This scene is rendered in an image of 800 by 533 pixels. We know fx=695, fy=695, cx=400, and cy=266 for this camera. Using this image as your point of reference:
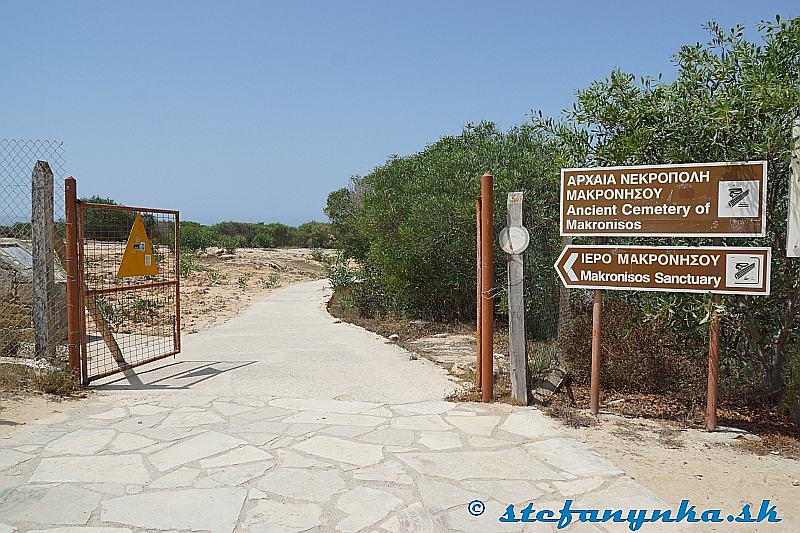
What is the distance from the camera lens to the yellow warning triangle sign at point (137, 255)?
8.54 meters

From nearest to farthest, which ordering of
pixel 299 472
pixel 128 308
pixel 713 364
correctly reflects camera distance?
pixel 299 472 → pixel 713 364 → pixel 128 308

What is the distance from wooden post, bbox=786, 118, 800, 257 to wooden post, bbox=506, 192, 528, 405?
235 cm

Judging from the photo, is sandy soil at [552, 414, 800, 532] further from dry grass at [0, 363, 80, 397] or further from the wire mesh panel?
the wire mesh panel

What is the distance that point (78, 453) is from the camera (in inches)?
219

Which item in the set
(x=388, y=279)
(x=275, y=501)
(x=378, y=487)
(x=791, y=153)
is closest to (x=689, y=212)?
(x=791, y=153)

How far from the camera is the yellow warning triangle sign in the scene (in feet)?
28.0

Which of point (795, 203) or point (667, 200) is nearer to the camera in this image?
point (795, 203)

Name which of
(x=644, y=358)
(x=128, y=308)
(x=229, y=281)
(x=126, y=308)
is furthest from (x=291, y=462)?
(x=229, y=281)

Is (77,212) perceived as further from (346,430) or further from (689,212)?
(689,212)

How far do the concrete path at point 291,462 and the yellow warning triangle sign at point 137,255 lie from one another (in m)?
1.31

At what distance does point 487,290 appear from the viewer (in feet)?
23.8

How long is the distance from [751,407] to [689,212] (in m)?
2.42

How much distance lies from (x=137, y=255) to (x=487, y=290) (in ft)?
14.7

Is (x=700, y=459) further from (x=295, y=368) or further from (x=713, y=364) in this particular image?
(x=295, y=368)
